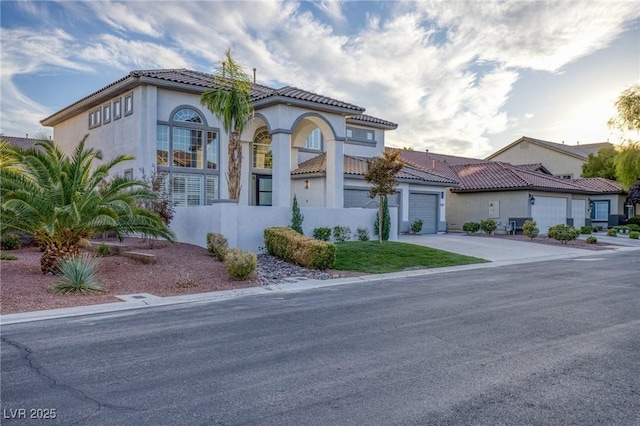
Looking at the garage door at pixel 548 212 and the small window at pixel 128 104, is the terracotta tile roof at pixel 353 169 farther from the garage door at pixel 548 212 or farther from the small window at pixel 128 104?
the small window at pixel 128 104

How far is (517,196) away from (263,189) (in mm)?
17066

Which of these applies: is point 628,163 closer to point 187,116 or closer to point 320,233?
point 320,233

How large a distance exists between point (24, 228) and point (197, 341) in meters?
7.89

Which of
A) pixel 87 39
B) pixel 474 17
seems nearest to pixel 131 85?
pixel 87 39

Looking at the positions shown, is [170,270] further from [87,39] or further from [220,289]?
[87,39]

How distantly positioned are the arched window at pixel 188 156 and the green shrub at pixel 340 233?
6.23 m

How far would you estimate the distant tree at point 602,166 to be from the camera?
4628 cm

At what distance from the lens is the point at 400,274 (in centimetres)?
1530

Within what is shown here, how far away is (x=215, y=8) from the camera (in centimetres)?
A: 1753

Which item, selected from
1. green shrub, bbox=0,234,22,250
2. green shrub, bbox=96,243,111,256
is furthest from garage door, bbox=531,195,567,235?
green shrub, bbox=0,234,22,250

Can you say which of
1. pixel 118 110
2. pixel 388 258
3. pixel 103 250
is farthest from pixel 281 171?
pixel 118 110

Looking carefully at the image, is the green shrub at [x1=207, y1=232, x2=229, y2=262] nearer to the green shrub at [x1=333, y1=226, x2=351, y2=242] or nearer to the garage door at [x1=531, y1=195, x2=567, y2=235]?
the green shrub at [x1=333, y1=226, x2=351, y2=242]

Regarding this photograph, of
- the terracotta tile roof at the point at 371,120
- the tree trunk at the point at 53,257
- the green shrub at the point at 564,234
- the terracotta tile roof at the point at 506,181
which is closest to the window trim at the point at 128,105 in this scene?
the tree trunk at the point at 53,257

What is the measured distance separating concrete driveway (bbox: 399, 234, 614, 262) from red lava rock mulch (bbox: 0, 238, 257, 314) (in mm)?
11412
